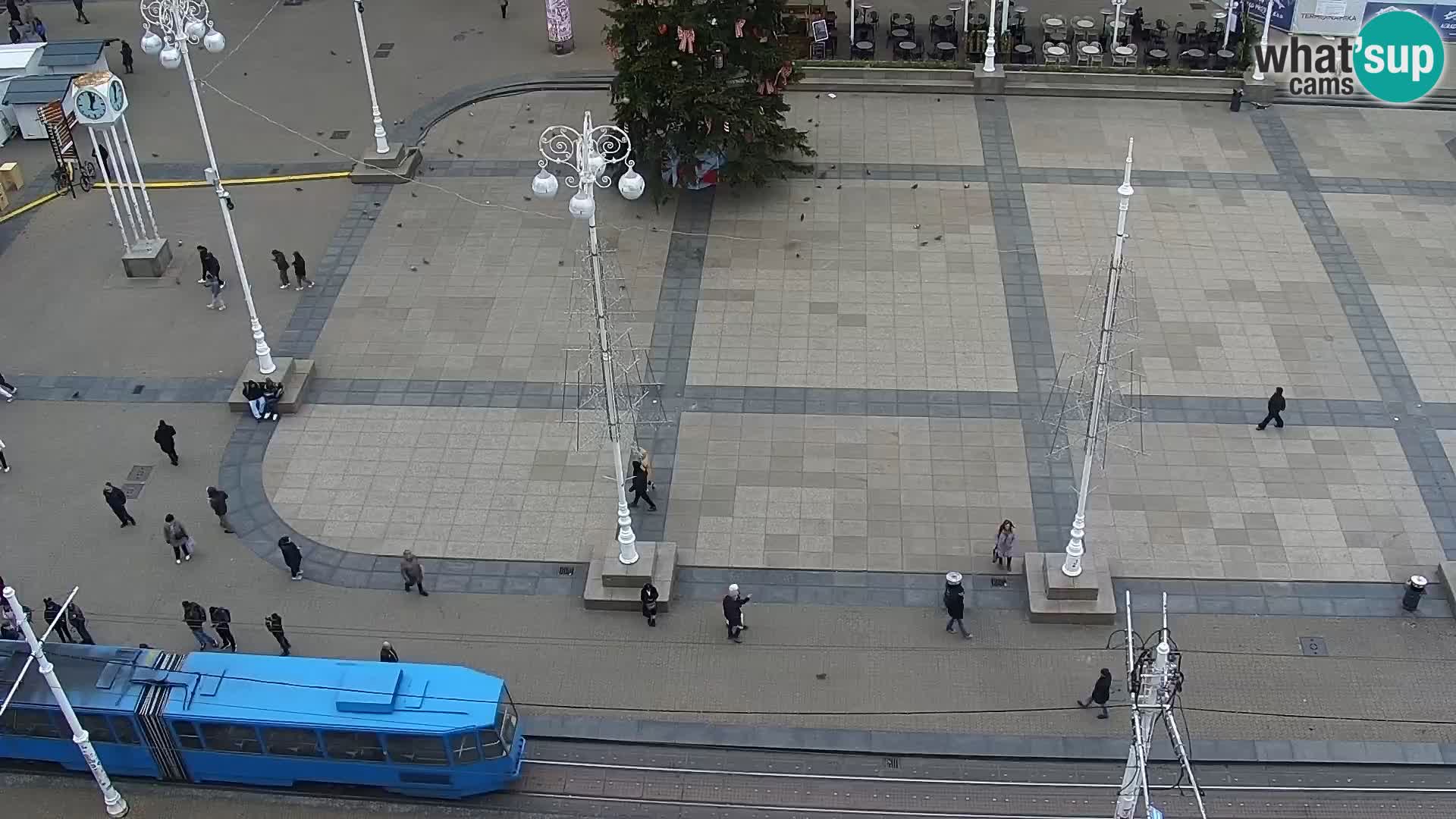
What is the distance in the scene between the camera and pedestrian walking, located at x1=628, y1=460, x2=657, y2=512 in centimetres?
2286

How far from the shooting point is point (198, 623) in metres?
20.7

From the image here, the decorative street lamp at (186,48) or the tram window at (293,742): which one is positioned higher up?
the decorative street lamp at (186,48)

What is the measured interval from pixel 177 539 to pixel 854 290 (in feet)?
47.9

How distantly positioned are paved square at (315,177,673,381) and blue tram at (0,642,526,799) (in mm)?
9261

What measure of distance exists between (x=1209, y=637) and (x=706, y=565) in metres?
8.28

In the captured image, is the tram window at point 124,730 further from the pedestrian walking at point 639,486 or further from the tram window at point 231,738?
the pedestrian walking at point 639,486

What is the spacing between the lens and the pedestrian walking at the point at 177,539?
22234 millimetres

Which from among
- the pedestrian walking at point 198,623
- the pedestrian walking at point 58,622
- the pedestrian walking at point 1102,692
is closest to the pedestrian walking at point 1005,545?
the pedestrian walking at point 1102,692

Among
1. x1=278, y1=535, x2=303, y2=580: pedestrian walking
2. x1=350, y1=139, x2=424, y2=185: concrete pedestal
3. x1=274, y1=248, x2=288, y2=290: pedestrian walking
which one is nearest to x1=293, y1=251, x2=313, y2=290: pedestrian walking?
x1=274, y1=248, x2=288, y2=290: pedestrian walking

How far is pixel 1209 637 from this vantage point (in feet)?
68.4

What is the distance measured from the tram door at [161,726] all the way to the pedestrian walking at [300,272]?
1195cm

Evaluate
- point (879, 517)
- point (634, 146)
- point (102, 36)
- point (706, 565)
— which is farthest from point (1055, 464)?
point (102, 36)

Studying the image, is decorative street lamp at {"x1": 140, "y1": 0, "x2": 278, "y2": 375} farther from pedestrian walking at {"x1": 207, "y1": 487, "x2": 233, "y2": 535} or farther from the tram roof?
the tram roof

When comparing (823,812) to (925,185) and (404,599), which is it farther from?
(925,185)
